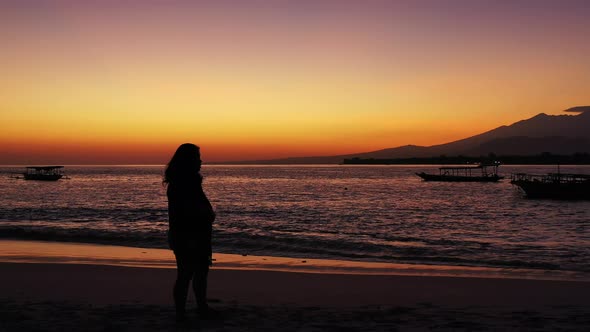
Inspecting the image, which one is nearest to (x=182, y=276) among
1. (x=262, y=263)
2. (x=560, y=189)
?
(x=262, y=263)

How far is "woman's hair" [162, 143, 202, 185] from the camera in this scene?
6227 mm

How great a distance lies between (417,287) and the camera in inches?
399

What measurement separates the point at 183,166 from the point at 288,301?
348cm

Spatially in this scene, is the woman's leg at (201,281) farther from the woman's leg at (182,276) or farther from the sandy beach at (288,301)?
the sandy beach at (288,301)

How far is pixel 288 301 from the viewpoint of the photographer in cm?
855

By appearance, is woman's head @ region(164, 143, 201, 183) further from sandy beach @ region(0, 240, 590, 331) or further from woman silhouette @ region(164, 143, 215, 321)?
sandy beach @ region(0, 240, 590, 331)

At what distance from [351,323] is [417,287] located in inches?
148

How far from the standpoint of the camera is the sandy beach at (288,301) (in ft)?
21.9

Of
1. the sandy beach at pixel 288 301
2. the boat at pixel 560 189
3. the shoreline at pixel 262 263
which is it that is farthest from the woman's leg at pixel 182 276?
the boat at pixel 560 189

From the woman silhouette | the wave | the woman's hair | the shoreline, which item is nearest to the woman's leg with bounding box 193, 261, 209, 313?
the woman silhouette

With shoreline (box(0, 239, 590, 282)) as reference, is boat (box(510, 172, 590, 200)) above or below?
below

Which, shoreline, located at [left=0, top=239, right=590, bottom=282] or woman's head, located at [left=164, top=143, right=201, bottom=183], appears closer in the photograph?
woman's head, located at [left=164, top=143, right=201, bottom=183]

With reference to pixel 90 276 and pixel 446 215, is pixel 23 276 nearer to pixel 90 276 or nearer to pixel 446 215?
pixel 90 276

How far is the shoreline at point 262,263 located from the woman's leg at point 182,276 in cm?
599
